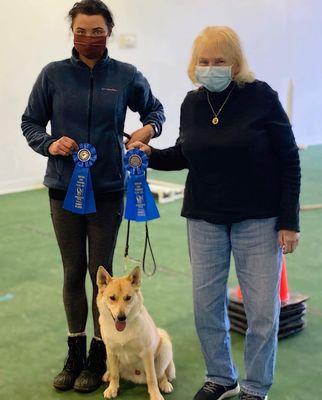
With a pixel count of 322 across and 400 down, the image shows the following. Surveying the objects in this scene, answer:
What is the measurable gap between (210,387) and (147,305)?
116 cm

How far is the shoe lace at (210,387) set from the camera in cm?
239

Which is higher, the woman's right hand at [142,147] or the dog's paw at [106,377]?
the woman's right hand at [142,147]

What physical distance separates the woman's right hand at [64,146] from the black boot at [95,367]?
0.88 meters

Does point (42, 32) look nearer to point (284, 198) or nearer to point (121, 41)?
point (121, 41)

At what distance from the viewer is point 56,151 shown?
2291 millimetres

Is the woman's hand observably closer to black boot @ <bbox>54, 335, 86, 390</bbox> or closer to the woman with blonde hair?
the woman with blonde hair

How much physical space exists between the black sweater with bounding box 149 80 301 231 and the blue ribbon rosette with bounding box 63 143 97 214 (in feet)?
1.32

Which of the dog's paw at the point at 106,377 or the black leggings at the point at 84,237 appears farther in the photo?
the dog's paw at the point at 106,377

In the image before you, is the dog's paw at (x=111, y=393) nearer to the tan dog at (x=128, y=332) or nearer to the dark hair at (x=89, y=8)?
the tan dog at (x=128, y=332)

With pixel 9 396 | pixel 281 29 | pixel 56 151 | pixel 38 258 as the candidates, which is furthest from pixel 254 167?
pixel 281 29

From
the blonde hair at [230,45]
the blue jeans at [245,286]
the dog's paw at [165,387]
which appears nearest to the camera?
the blonde hair at [230,45]

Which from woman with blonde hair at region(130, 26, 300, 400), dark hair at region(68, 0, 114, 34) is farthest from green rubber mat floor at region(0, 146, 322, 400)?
dark hair at region(68, 0, 114, 34)

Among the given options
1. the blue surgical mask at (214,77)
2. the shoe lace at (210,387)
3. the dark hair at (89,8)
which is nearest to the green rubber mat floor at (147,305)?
the shoe lace at (210,387)

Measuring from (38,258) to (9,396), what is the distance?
1957 millimetres
